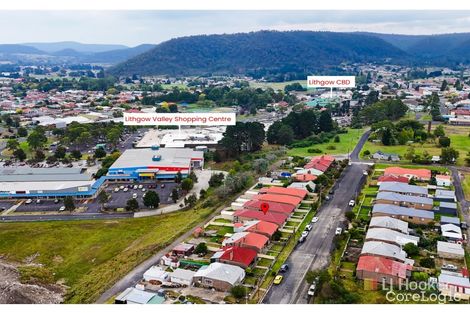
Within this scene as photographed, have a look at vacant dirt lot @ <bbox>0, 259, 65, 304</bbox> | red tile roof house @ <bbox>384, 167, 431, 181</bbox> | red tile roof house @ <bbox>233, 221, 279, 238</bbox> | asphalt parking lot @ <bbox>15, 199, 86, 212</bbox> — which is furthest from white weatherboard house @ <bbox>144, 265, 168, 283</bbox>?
red tile roof house @ <bbox>384, 167, 431, 181</bbox>

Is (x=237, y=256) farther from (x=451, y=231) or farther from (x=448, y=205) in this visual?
→ (x=448, y=205)

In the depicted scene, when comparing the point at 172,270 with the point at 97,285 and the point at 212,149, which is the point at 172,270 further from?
the point at 212,149

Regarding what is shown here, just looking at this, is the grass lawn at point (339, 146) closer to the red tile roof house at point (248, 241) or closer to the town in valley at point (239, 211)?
the town in valley at point (239, 211)

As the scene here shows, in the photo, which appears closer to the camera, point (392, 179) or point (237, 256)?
point (237, 256)

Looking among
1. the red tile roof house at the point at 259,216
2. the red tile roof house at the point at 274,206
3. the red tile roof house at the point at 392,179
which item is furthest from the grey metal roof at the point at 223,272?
the red tile roof house at the point at 392,179

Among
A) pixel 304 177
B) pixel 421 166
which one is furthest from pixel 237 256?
pixel 421 166

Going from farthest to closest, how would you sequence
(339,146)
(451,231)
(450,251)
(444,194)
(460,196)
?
(339,146) → (460,196) → (444,194) → (451,231) → (450,251)
